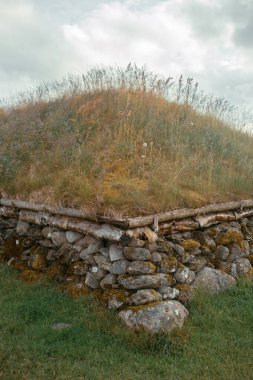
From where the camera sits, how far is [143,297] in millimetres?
4793

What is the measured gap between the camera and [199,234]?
605cm

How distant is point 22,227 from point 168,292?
2897 millimetres

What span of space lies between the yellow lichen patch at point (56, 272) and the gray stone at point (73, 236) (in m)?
0.42

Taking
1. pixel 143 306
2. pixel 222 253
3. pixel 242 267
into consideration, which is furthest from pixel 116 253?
pixel 242 267

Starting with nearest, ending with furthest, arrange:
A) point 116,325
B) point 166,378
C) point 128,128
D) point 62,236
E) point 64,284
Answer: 1. point 166,378
2. point 116,325
3. point 64,284
4. point 62,236
5. point 128,128

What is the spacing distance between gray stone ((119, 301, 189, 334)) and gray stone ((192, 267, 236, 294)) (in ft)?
2.68

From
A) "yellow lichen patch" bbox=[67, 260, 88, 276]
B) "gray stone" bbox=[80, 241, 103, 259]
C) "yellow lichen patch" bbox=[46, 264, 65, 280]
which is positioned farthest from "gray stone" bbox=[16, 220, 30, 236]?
"gray stone" bbox=[80, 241, 103, 259]

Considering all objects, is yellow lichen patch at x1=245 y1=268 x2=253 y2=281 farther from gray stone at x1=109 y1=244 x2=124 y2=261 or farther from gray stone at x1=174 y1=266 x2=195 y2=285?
gray stone at x1=109 y1=244 x2=124 y2=261

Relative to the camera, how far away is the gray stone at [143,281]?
16.1 feet

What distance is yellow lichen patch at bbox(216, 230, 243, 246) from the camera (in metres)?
6.25

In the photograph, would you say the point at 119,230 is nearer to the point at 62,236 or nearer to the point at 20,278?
the point at 62,236

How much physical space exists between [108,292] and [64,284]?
0.83 m

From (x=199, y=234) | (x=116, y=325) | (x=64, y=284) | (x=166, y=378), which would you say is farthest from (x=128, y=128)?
(x=166, y=378)

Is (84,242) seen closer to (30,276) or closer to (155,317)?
(30,276)
